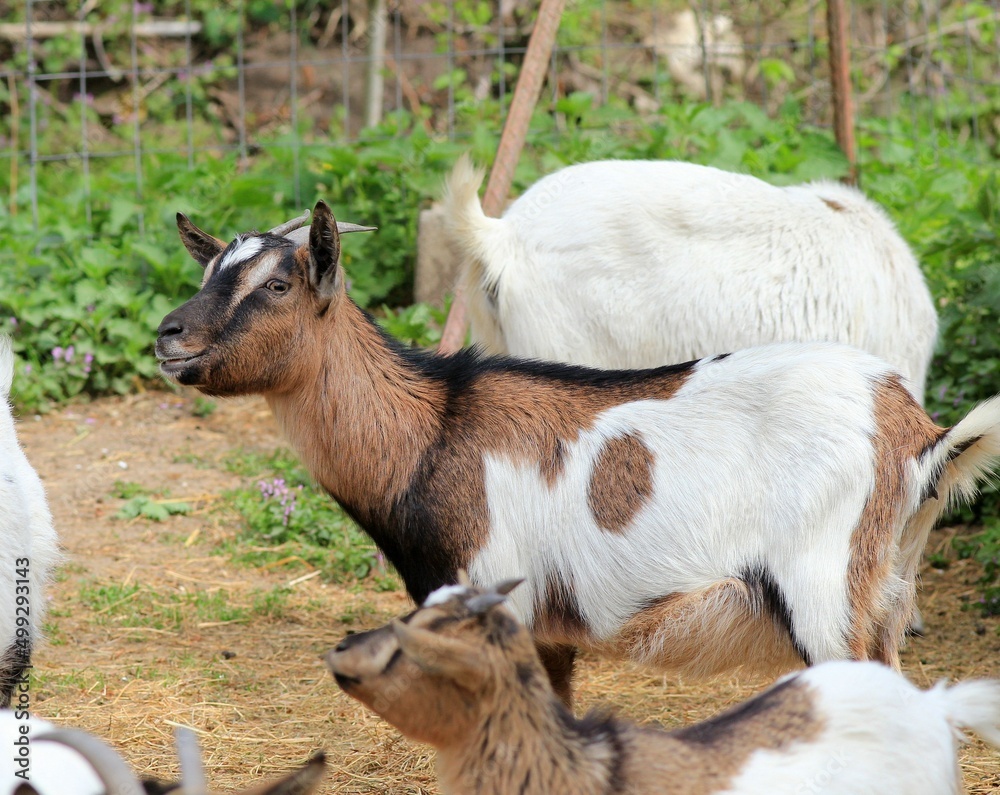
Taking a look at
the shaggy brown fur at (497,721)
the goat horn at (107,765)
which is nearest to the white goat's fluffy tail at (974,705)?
the shaggy brown fur at (497,721)

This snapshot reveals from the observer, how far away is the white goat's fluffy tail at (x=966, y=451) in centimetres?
323

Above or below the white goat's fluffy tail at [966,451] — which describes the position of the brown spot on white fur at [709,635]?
below

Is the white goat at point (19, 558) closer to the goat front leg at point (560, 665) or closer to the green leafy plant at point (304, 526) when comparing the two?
the goat front leg at point (560, 665)

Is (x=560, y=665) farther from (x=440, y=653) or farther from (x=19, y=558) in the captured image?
(x=19, y=558)

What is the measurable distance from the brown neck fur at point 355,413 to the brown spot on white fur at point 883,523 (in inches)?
49.1

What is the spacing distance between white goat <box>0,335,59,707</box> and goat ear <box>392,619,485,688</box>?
1.34 m

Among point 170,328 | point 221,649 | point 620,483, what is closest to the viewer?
point 620,483

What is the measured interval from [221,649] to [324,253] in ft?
6.64

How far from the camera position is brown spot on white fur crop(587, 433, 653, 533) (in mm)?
3373

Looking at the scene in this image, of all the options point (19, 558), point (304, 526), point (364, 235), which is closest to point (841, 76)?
point (364, 235)

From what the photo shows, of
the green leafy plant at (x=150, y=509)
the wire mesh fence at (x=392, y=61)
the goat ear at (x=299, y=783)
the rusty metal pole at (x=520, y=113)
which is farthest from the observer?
the wire mesh fence at (x=392, y=61)

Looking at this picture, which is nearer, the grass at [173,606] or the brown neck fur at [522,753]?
the brown neck fur at [522,753]

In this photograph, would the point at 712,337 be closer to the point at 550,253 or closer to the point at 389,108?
the point at 550,253

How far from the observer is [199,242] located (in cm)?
393
